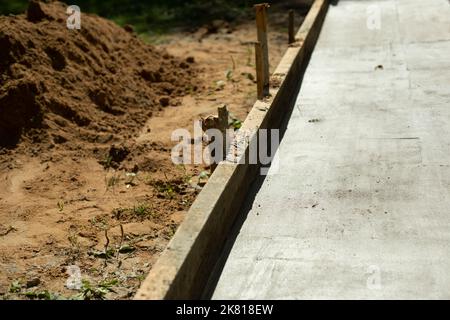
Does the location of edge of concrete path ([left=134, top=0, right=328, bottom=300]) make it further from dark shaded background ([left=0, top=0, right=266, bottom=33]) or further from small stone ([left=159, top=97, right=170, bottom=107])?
dark shaded background ([left=0, top=0, right=266, bottom=33])

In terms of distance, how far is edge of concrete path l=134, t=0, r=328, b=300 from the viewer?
3936 millimetres

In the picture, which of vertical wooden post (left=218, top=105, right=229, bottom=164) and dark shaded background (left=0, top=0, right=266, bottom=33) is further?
dark shaded background (left=0, top=0, right=266, bottom=33)

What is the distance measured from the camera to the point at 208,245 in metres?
4.64

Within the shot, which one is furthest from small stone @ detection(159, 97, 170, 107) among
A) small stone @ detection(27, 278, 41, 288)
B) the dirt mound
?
small stone @ detection(27, 278, 41, 288)

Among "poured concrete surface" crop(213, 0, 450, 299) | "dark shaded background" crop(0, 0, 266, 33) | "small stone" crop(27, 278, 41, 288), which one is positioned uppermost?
"dark shaded background" crop(0, 0, 266, 33)

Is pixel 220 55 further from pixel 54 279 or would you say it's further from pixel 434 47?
pixel 54 279

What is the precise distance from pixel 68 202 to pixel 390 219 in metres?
3.00

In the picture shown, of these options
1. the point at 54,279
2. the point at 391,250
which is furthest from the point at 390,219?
the point at 54,279

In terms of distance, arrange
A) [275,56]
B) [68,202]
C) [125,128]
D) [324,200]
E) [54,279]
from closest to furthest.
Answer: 1. [54,279]
2. [324,200]
3. [68,202]
4. [125,128]
5. [275,56]

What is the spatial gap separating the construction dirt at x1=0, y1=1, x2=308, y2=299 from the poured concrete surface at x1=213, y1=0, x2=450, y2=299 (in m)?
0.93

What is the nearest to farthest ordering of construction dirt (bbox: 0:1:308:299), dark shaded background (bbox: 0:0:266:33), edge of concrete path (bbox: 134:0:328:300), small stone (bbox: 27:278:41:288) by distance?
edge of concrete path (bbox: 134:0:328:300), small stone (bbox: 27:278:41:288), construction dirt (bbox: 0:1:308:299), dark shaded background (bbox: 0:0:266:33)

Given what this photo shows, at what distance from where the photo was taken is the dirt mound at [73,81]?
7508mm

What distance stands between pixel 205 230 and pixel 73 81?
440 cm

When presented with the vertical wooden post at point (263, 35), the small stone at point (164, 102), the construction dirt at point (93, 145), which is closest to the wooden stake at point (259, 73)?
the vertical wooden post at point (263, 35)
